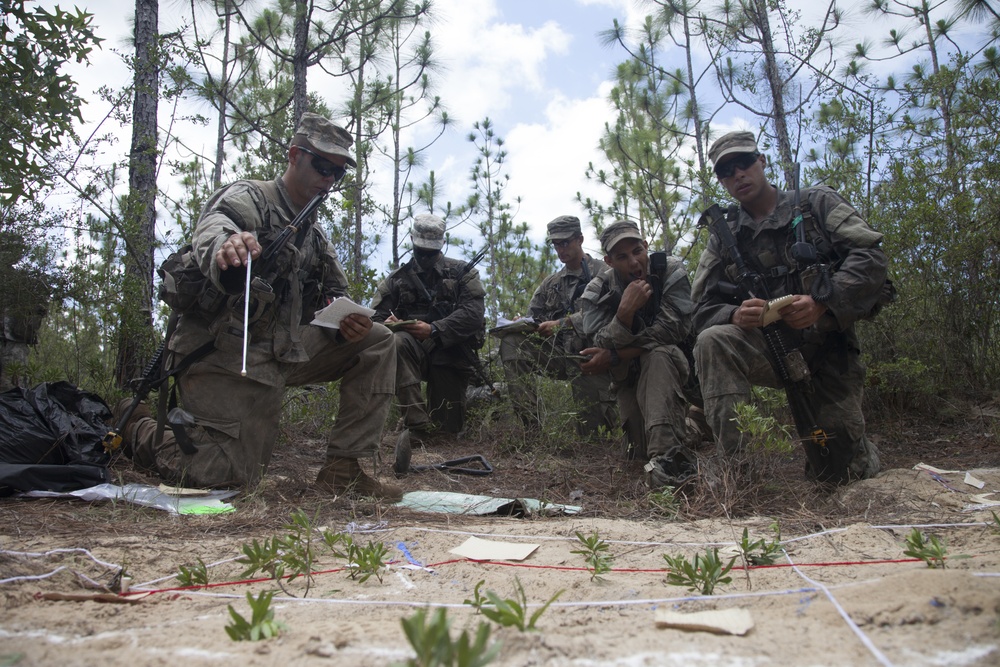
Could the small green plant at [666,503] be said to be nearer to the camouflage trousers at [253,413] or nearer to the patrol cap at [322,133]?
the camouflage trousers at [253,413]

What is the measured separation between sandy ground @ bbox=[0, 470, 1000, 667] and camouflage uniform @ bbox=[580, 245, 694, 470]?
0.96 m

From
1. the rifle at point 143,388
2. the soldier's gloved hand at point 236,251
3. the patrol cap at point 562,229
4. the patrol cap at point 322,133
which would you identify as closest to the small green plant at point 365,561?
the soldier's gloved hand at point 236,251

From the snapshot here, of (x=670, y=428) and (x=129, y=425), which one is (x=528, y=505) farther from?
(x=129, y=425)

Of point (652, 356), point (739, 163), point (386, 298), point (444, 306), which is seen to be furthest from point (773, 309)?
point (386, 298)

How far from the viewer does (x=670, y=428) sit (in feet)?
12.1

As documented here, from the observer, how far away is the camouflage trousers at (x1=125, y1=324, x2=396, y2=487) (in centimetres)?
350

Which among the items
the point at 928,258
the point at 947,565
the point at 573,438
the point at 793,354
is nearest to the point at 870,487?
the point at 793,354

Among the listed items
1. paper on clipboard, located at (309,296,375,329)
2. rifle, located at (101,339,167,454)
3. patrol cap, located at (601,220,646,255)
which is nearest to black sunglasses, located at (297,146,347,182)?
paper on clipboard, located at (309,296,375,329)

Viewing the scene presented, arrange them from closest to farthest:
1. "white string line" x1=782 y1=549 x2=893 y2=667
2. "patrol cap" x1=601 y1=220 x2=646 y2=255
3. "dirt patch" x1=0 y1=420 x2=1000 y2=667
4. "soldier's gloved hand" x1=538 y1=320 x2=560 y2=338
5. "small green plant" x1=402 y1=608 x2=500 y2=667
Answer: "small green plant" x1=402 y1=608 x2=500 y2=667
"white string line" x1=782 y1=549 x2=893 y2=667
"dirt patch" x1=0 y1=420 x2=1000 y2=667
"patrol cap" x1=601 y1=220 x2=646 y2=255
"soldier's gloved hand" x1=538 y1=320 x2=560 y2=338

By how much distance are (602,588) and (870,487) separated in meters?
1.97

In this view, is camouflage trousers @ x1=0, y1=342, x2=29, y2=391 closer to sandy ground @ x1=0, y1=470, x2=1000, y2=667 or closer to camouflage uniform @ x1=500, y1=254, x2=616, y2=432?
sandy ground @ x1=0, y1=470, x2=1000, y2=667

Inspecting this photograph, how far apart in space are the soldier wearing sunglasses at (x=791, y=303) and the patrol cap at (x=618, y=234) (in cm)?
43

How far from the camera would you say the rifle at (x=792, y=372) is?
3555 mm

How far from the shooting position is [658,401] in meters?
3.75
